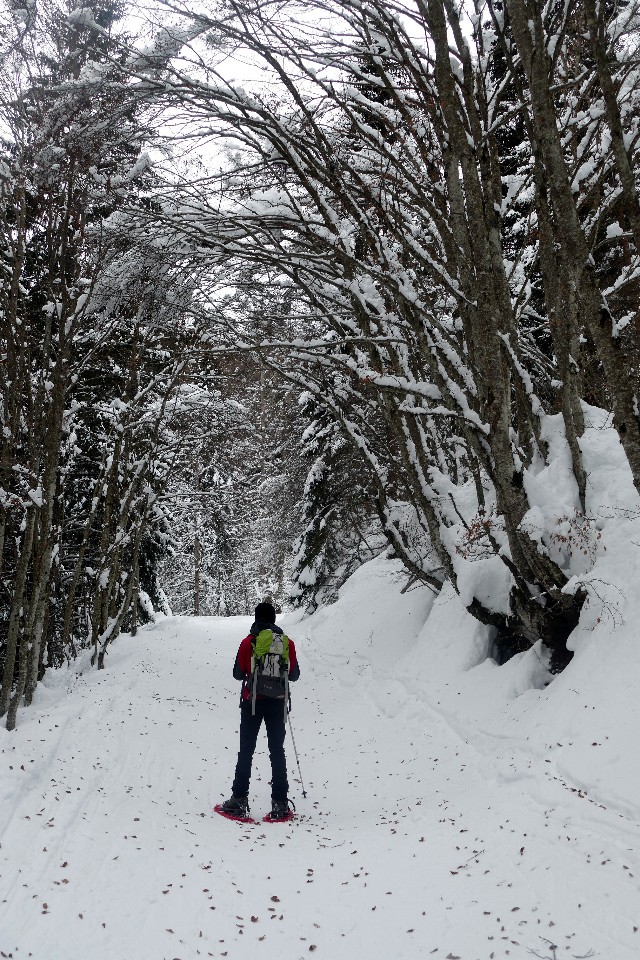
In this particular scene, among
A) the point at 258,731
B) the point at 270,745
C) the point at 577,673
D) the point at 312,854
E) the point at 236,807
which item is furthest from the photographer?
the point at 258,731

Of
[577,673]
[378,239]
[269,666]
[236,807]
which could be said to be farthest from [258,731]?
[378,239]

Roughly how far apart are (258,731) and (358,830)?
1.40 m

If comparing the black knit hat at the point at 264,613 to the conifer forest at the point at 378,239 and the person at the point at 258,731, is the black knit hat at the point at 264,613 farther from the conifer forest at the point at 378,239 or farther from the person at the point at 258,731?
the conifer forest at the point at 378,239

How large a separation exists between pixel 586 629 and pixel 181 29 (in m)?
6.42

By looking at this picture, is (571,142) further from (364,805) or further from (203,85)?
(364,805)

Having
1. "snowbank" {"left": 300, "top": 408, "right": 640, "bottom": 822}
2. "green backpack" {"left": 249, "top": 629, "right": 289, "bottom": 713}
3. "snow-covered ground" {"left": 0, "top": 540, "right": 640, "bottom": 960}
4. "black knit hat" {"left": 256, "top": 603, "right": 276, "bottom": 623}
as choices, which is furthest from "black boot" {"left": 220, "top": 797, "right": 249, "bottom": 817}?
"snowbank" {"left": 300, "top": 408, "right": 640, "bottom": 822}

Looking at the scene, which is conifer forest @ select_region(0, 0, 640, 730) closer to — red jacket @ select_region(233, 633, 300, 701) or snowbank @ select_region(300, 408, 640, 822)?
snowbank @ select_region(300, 408, 640, 822)

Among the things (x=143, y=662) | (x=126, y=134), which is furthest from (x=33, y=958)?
(x=143, y=662)

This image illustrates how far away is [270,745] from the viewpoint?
601 centimetres

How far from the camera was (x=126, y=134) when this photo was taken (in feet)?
20.8

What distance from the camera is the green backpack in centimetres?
616

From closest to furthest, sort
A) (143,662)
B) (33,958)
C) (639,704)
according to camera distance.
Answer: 1. (33,958)
2. (639,704)
3. (143,662)

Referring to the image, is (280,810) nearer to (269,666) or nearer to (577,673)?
(269,666)

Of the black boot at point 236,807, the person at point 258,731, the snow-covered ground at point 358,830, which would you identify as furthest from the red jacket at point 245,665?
the snow-covered ground at point 358,830
